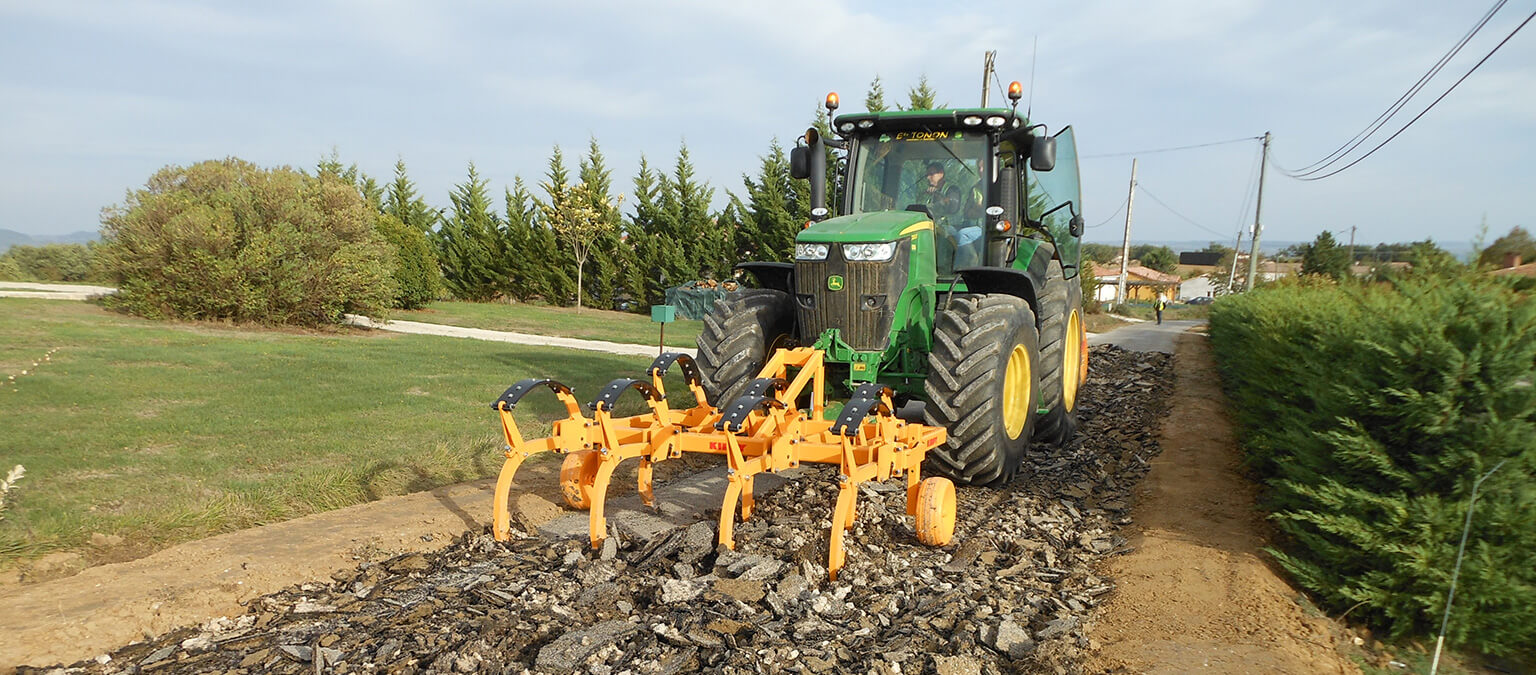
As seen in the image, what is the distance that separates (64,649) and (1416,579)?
577 centimetres

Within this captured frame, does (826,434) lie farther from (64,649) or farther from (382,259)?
(382,259)

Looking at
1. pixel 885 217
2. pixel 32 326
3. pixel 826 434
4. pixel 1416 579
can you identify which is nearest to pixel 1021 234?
pixel 885 217

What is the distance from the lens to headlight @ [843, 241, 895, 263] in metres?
5.89

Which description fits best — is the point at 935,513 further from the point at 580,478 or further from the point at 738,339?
the point at 580,478

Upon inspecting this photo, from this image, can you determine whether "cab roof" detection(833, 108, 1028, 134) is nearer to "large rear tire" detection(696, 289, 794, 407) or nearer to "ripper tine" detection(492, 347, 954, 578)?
"large rear tire" detection(696, 289, 794, 407)

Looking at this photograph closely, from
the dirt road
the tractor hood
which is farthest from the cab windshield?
the dirt road

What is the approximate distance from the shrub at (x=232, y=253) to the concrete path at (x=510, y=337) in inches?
52.4

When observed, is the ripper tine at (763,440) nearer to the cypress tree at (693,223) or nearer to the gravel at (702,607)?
the gravel at (702,607)

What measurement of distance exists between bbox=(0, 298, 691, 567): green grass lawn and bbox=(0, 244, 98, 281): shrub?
23.3 meters

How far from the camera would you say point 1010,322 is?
5.88 meters

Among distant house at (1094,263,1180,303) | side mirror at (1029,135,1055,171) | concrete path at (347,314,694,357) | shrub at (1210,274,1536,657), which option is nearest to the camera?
shrub at (1210,274,1536,657)

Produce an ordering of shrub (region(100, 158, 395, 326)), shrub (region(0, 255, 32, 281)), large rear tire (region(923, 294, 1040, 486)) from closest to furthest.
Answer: large rear tire (region(923, 294, 1040, 486)), shrub (region(100, 158, 395, 326)), shrub (region(0, 255, 32, 281))

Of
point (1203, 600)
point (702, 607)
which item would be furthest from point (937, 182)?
point (702, 607)

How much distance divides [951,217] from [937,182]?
0.29m
